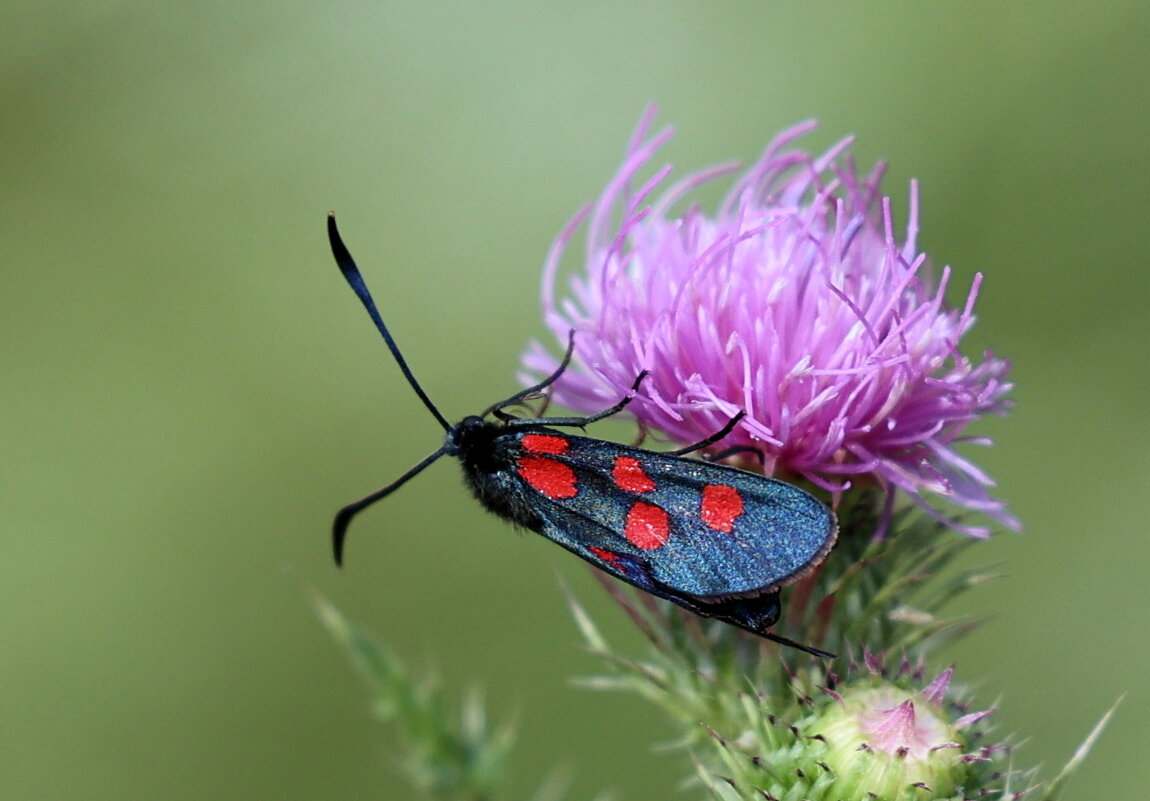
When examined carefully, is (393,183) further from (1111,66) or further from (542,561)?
(1111,66)

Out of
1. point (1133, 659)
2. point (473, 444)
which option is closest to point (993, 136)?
point (1133, 659)

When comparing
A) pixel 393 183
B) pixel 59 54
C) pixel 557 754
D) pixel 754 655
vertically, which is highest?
pixel 59 54

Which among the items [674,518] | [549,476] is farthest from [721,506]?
[549,476]

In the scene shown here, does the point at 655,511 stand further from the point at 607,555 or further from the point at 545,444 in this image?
→ the point at 545,444

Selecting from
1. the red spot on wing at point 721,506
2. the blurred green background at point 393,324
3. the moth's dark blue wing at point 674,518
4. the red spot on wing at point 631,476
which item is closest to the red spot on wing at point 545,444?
the moth's dark blue wing at point 674,518

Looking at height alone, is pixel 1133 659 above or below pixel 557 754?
below

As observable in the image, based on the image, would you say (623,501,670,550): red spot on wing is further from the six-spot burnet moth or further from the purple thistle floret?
the purple thistle floret
